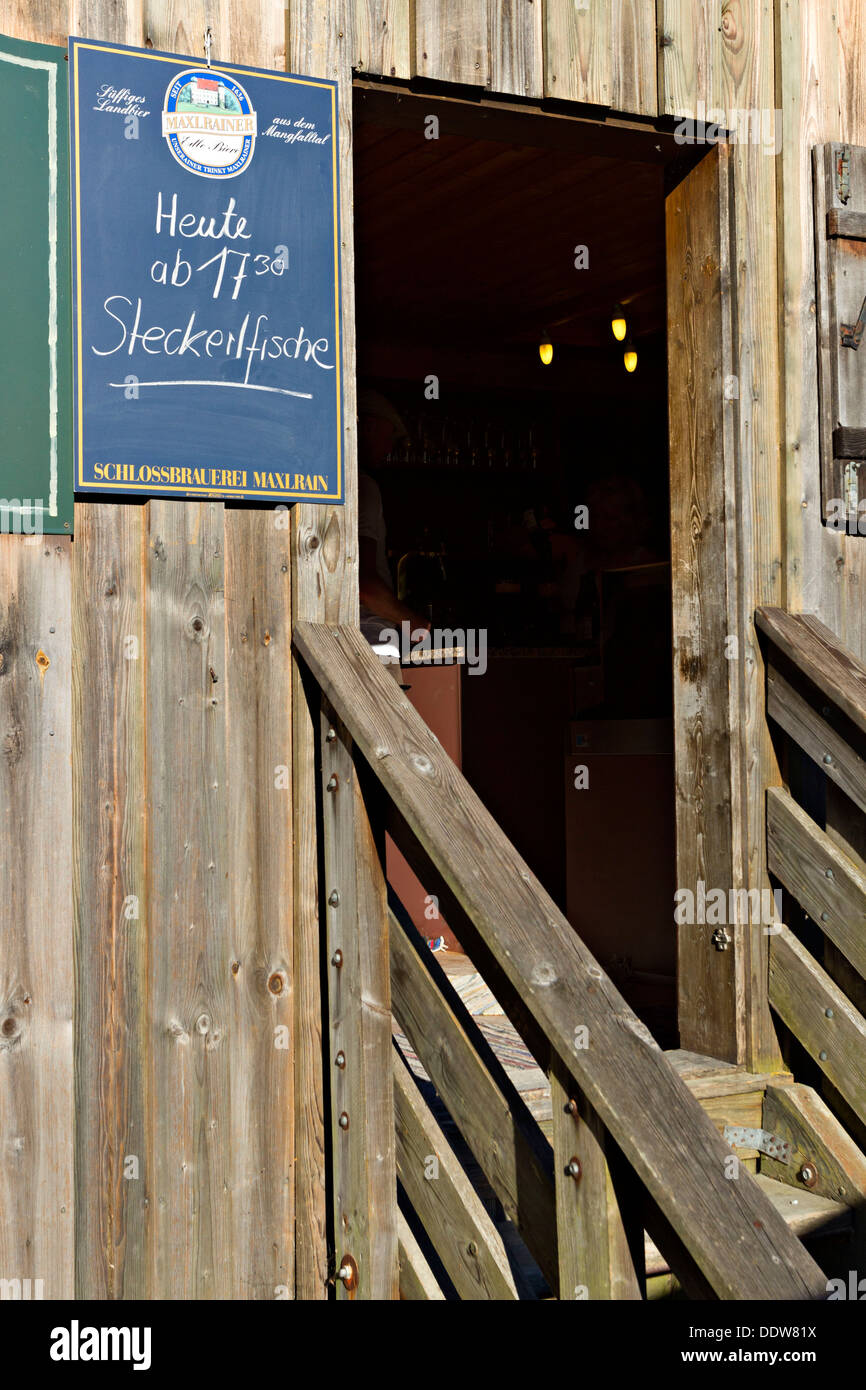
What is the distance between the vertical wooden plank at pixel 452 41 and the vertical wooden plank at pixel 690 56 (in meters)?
0.49

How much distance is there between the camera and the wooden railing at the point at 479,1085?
1.85m

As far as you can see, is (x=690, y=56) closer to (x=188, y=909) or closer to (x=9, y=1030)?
(x=188, y=909)

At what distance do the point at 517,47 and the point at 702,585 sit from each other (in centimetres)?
134

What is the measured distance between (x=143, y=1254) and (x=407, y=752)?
3.73 feet

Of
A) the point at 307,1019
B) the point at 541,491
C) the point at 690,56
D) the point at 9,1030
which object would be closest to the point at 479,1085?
the point at 307,1019

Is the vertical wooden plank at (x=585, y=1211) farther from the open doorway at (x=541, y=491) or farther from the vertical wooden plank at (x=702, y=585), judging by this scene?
the open doorway at (x=541, y=491)

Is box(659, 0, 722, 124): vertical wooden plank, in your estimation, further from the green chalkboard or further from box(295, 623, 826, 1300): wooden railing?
box(295, 623, 826, 1300): wooden railing

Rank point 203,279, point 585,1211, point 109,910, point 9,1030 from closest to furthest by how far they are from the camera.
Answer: point 585,1211 → point 9,1030 → point 109,910 → point 203,279

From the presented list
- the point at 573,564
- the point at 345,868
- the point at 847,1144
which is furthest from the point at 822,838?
the point at 573,564

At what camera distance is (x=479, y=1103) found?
241 centimetres

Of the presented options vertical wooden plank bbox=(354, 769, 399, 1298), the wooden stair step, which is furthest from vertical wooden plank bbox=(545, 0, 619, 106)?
the wooden stair step

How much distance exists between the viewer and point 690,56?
11.1 feet

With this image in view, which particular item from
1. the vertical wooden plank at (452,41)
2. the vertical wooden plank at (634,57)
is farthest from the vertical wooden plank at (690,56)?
the vertical wooden plank at (452,41)
